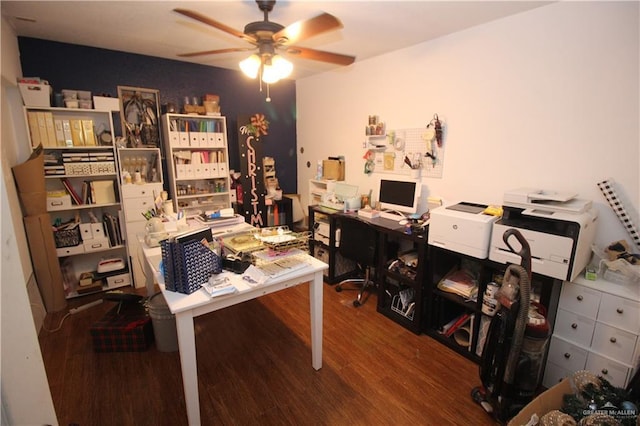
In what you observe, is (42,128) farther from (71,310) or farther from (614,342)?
(614,342)

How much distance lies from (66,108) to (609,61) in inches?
167

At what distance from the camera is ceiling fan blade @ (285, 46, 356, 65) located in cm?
202

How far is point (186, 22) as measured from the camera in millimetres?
2361

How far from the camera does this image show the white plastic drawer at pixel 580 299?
5.79 feet

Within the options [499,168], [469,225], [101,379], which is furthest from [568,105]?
[101,379]

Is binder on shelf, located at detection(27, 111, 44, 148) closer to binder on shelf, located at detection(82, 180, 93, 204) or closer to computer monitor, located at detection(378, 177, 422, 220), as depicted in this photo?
binder on shelf, located at detection(82, 180, 93, 204)

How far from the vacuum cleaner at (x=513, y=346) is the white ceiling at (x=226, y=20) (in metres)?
1.65

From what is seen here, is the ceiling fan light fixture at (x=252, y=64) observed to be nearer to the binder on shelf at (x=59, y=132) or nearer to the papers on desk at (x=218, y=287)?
the papers on desk at (x=218, y=287)

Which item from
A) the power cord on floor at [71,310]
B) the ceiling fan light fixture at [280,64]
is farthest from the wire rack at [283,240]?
the power cord on floor at [71,310]

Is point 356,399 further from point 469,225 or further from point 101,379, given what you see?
point 101,379

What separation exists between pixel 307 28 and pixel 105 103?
247 centimetres

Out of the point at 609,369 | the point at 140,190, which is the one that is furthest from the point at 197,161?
the point at 609,369

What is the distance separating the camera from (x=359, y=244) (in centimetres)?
296

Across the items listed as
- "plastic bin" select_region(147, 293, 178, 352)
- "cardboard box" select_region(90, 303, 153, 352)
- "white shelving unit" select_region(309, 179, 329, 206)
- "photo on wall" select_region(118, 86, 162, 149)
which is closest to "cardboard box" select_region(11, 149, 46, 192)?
"photo on wall" select_region(118, 86, 162, 149)
